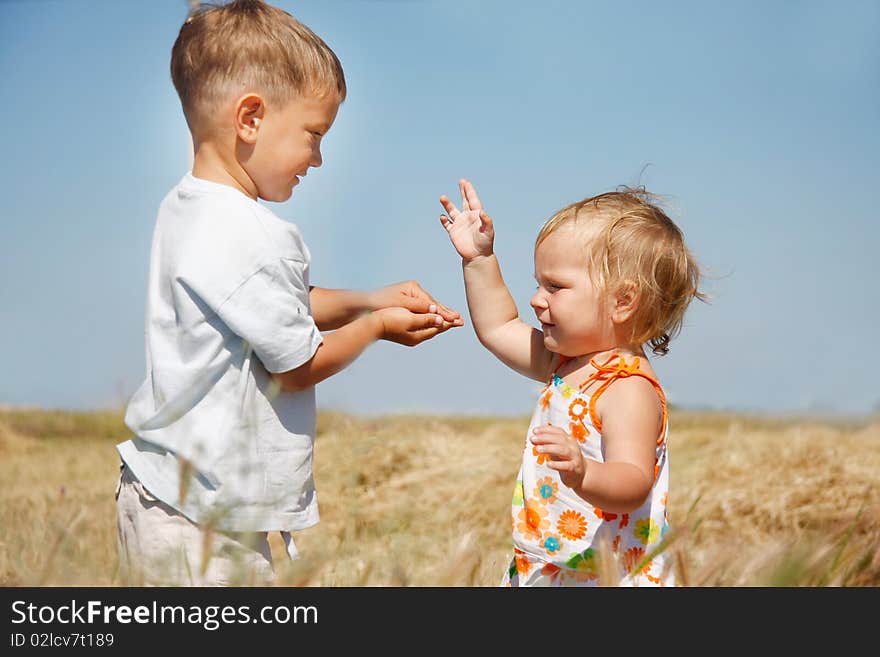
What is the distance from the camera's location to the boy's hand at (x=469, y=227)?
8.60ft

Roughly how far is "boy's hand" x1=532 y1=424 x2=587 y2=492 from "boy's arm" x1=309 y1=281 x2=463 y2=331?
34.5 inches

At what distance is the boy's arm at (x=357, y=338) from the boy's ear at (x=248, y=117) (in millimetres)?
540

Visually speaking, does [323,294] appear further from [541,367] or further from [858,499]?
[858,499]

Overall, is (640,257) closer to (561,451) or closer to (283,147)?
(561,451)

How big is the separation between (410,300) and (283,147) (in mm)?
604

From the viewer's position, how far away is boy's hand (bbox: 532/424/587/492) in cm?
185

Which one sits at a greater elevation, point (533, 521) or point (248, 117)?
point (248, 117)

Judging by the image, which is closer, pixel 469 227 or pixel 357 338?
pixel 357 338

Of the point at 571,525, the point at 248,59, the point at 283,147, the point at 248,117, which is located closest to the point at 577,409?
the point at 571,525

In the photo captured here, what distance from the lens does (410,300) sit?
2.73 m

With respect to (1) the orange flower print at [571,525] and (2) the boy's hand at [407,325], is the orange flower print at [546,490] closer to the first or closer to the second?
(1) the orange flower print at [571,525]

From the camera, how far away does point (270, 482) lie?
2.26 m

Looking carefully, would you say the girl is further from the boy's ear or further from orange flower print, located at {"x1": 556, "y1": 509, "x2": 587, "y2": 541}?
the boy's ear

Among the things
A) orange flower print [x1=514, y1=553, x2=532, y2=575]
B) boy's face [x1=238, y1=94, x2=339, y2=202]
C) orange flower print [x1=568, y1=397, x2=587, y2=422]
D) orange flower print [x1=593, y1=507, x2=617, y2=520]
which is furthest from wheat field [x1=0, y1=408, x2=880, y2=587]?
boy's face [x1=238, y1=94, x2=339, y2=202]
